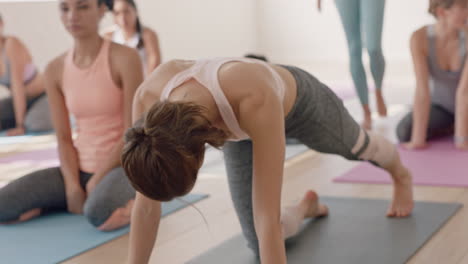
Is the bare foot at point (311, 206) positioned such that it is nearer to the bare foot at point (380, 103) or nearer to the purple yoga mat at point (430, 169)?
the purple yoga mat at point (430, 169)

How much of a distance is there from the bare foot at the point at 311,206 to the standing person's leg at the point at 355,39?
1.56m

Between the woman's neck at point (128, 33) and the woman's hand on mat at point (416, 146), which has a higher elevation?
the woman's neck at point (128, 33)

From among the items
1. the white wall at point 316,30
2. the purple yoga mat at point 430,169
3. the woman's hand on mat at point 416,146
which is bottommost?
the white wall at point 316,30

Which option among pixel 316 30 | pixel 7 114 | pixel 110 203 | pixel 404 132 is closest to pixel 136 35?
pixel 7 114

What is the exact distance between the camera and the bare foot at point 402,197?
91.8 inches

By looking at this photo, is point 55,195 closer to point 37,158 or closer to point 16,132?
point 37,158

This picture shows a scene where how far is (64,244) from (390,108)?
9.47ft

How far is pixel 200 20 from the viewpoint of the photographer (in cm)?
764

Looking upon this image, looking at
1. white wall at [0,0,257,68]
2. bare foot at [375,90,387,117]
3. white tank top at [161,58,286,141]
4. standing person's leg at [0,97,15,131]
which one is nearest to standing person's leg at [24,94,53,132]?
standing person's leg at [0,97,15,131]

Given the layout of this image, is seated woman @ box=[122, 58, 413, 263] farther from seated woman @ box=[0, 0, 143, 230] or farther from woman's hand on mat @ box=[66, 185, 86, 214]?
woman's hand on mat @ box=[66, 185, 86, 214]

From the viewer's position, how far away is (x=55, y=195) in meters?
2.68

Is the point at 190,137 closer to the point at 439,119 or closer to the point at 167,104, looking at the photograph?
the point at 167,104

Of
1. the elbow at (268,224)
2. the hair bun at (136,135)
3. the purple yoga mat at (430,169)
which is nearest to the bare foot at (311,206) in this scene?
the purple yoga mat at (430,169)

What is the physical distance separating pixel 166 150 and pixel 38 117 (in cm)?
356
